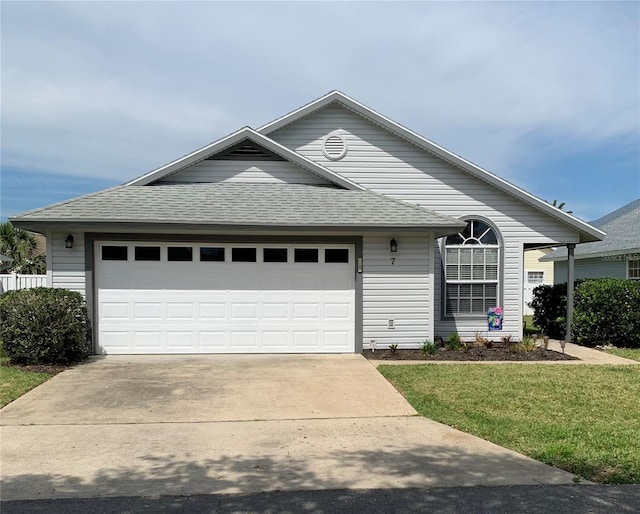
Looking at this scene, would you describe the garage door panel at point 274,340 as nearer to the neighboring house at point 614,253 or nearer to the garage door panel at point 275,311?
the garage door panel at point 275,311

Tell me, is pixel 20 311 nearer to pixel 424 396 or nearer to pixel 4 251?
pixel 424 396

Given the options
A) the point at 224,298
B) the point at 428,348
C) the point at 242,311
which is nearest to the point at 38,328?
the point at 224,298

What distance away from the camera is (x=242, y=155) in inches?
446

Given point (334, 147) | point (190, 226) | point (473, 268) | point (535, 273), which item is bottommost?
point (535, 273)

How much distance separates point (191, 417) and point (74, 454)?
1479 mm

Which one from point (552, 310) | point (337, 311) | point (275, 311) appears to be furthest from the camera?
point (552, 310)

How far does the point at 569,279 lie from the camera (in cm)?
1255

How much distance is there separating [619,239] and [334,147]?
36.5 ft

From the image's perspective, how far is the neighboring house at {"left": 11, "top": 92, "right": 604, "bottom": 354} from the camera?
978 cm

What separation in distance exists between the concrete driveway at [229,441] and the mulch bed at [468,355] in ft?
6.52

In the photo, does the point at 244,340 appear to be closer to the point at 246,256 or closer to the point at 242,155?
the point at 246,256

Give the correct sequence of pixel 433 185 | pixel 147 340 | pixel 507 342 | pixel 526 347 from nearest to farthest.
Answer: pixel 147 340 → pixel 526 347 → pixel 507 342 → pixel 433 185

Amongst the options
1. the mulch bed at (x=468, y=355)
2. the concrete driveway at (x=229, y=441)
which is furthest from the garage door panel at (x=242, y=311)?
the mulch bed at (x=468, y=355)

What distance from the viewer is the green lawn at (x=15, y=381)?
686cm
